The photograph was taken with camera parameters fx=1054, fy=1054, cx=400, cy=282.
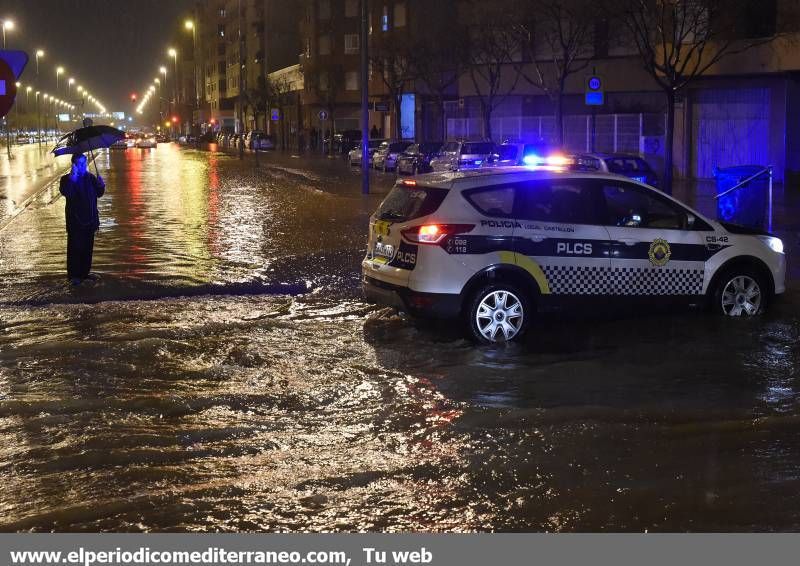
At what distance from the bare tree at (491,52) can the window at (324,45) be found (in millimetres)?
36261

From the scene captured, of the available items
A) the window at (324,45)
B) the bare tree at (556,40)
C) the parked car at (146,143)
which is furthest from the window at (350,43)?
the bare tree at (556,40)

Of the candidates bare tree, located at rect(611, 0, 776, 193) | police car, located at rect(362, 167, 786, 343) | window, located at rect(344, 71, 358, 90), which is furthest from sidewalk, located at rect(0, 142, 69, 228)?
window, located at rect(344, 71, 358, 90)

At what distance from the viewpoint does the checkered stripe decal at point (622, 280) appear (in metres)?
10.0

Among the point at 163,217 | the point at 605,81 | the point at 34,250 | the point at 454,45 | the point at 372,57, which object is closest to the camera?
the point at 34,250

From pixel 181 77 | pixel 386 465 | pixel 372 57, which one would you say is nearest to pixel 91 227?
pixel 386 465

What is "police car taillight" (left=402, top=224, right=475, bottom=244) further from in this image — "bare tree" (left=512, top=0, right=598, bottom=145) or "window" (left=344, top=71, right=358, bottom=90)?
"window" (left=344, top=71, right=358, bottom=90)

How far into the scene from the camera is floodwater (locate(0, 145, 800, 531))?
561 cm

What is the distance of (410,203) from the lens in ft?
33.7

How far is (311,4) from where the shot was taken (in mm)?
88312

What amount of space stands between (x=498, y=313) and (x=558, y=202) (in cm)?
125

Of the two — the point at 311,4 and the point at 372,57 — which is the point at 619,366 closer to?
the point at 372,57

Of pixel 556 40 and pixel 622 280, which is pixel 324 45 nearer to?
pixel 556 40

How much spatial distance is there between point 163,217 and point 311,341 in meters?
14.3

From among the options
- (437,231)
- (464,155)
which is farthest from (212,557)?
(464,155)
